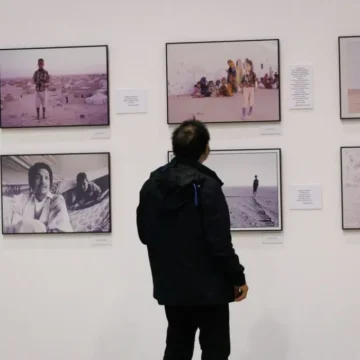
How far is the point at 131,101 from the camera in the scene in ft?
9.11

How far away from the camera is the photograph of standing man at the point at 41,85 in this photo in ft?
9.21

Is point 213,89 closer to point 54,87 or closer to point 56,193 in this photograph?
point 54,87

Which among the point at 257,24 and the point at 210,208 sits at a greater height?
the point at 257,24

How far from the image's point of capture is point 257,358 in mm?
2734

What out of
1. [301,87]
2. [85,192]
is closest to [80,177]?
[85,192]

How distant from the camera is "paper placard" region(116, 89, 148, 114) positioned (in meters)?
2.77

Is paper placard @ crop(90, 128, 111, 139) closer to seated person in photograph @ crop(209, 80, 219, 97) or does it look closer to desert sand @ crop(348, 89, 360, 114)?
seated person in photograph @ crop(209, 80, 219, 97)

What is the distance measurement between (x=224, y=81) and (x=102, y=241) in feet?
3.46

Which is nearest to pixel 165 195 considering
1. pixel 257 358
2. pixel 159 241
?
pixel 159 241

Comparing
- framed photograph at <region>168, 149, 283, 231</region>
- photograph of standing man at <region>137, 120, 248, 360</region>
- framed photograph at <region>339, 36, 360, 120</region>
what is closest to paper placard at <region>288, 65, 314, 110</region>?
framed photograph at <region>339, 36, 360, 120</region>

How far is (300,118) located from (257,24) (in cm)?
54

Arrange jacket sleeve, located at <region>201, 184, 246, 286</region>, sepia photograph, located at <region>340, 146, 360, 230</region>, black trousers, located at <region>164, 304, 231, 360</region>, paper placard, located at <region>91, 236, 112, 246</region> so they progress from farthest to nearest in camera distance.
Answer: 1. paper placard, located at <region>91, 236, 112, 246</region>
2. sepia photograph, located at <region>340, 146, 360, 230</region>
3. black trousers, located at <region>164, 304, 231, 360</region>
4. jacket sleeve, located at <region>201, 184, 246, 286</region>

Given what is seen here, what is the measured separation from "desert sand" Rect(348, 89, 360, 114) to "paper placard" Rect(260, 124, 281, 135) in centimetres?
37

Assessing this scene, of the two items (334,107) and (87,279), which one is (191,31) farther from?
(87,279)
